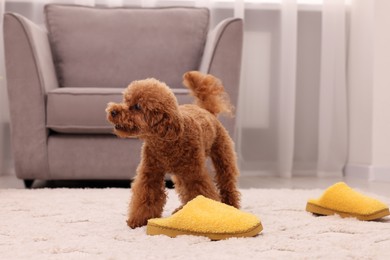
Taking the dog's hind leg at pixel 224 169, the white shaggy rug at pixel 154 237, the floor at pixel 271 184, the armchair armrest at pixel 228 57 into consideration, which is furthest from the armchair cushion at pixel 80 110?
the dog's hind leg at pixel 224 169

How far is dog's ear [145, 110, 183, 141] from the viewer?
136 centimetres

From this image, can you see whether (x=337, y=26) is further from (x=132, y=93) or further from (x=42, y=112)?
(x=132, y=93)

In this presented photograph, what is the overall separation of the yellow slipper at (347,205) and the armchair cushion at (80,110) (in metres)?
0.88

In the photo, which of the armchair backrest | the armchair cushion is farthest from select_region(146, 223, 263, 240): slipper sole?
the armchair backrest

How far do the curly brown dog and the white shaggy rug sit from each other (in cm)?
11

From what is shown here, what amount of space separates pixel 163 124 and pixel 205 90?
374mm

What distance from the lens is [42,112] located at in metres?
2.37

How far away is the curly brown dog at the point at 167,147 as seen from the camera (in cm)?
136

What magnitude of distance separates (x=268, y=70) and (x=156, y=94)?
213cm

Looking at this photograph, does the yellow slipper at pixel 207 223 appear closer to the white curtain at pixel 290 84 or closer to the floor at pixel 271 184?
the floor at pixel 271 184

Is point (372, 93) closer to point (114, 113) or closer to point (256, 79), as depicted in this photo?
point (256, 79)

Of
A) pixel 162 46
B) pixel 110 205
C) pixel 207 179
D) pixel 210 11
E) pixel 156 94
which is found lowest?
pixel 110 205

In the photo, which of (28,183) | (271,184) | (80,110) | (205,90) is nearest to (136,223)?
(205,90)

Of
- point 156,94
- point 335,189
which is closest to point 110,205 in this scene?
point 156,94
